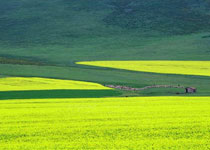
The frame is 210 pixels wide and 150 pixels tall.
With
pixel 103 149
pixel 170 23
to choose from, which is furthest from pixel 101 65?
pixel 170 23

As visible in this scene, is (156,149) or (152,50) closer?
(156,149)

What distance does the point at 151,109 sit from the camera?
525 inches

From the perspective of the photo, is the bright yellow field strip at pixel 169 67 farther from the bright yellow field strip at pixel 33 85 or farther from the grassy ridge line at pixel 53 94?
the grassy ridge line at pixel 53 94

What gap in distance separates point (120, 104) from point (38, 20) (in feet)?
198

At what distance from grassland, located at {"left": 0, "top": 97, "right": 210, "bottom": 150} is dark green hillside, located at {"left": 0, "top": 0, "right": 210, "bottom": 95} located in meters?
28.1

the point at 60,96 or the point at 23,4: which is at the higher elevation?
the point at 23,4

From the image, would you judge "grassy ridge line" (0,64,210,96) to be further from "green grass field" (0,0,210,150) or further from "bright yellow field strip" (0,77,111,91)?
"bright yellow field strip" (0,77,111,91)

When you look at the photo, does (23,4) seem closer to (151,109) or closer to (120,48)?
(120,48)

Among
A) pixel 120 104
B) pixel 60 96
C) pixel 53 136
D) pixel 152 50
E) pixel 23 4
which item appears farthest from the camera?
pixel 23 4

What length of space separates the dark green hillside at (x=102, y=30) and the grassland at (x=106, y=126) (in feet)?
92.2

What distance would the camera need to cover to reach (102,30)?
68.9 m

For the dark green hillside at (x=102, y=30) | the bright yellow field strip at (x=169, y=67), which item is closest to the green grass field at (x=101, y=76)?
the dark green hillside at (x=102, y=30)

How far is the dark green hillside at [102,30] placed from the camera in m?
50.0

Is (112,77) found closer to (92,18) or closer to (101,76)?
(101,76)
